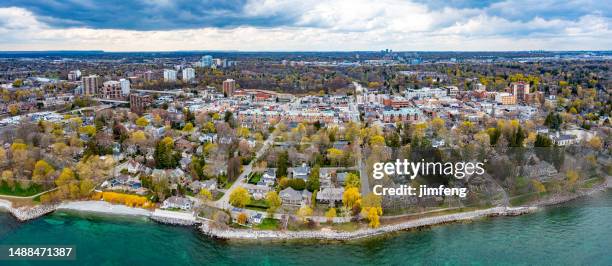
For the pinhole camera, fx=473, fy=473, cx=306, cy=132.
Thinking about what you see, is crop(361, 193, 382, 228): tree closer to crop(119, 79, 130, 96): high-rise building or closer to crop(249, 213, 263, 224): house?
crop(249, 213, 263, 224): house

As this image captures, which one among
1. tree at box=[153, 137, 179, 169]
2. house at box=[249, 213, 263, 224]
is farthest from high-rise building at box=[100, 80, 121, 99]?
house at box=[249, 213, 263, 224]

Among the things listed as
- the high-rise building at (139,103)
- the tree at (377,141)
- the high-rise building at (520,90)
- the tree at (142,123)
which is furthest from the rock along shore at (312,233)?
the high-rise building at (520,90)

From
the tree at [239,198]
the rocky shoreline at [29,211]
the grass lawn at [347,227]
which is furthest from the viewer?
the rocky shoreline at [29,211]

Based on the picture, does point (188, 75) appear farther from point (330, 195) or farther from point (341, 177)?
point (330, 195)

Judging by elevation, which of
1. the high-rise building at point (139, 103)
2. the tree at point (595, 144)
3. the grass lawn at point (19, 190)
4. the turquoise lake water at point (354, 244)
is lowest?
the turquoise lake water at point (354, 244)

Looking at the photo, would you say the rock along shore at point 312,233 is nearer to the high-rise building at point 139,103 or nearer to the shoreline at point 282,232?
the shoreline at point 282,232
